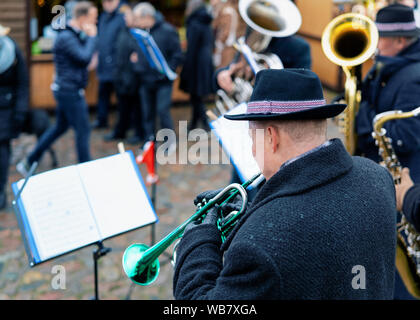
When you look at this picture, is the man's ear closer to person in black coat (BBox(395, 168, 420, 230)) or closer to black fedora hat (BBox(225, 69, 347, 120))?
black fedora hat (BBox(225, 69, 347, 120))

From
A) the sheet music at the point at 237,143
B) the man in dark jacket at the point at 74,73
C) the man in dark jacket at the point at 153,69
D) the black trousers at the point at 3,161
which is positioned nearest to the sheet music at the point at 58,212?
the sheet music at the point at 237,143

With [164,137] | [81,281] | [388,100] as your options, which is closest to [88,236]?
[81,281]

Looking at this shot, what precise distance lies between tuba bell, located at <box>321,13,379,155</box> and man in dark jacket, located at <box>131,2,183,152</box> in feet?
10.5

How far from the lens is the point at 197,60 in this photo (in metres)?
7.10

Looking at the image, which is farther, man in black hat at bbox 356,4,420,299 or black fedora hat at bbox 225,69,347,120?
man in black hat at bbox 356,4,420,299

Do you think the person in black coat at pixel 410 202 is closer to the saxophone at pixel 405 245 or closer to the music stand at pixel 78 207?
the saxophone at pixel 405 245

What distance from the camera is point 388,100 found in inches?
124

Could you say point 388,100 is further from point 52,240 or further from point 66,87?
point 66,87

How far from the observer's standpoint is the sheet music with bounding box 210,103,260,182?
252cm

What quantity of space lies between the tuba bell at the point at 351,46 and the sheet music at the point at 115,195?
142 centimetres

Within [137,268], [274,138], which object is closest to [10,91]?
[137,268]

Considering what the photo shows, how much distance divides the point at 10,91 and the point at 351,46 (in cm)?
316

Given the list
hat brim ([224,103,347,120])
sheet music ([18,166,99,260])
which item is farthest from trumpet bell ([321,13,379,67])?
sheet music ([18,166,99,260])
